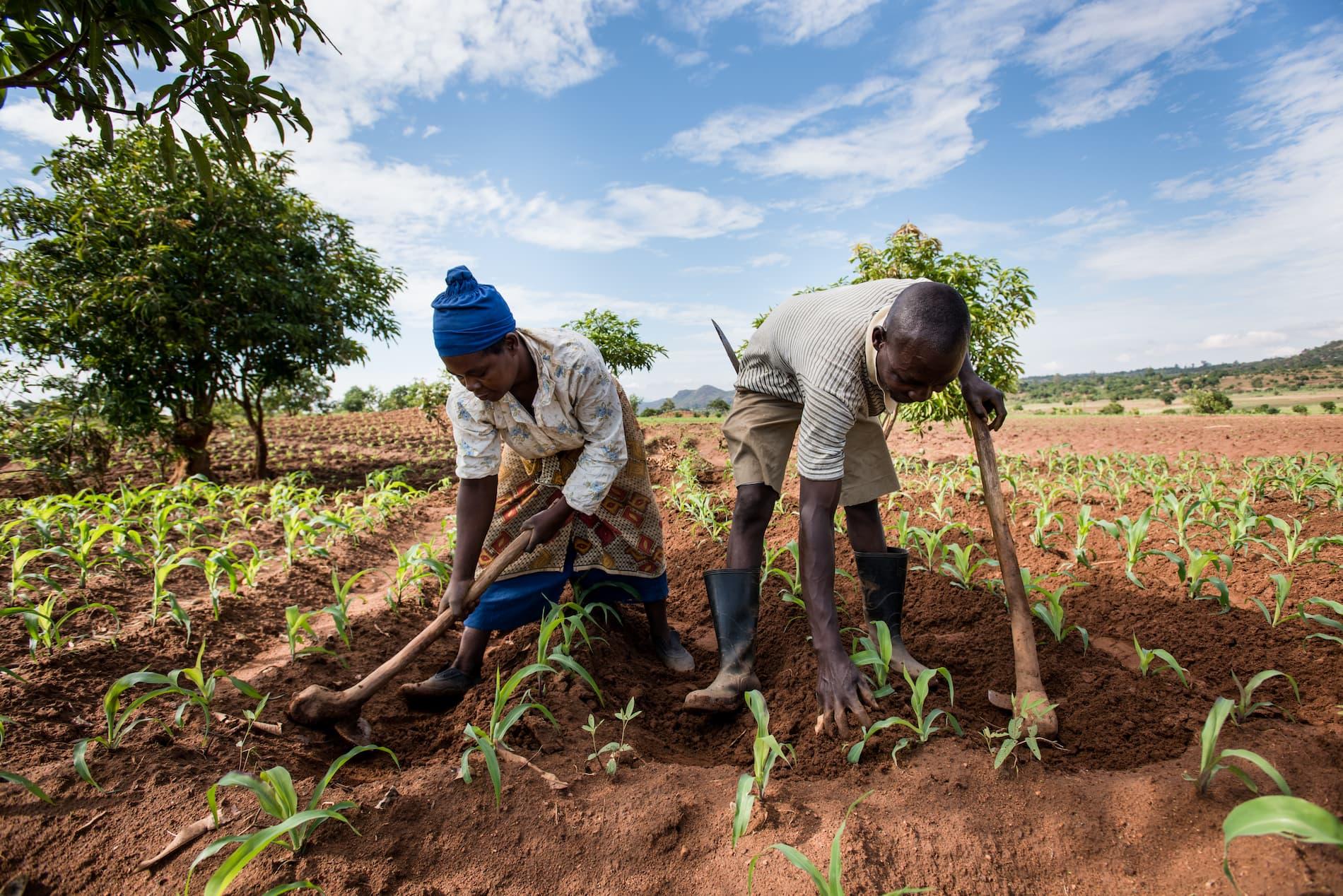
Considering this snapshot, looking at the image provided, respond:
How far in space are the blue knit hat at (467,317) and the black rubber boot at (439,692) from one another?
109 centimetres

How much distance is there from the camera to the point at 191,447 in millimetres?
8008

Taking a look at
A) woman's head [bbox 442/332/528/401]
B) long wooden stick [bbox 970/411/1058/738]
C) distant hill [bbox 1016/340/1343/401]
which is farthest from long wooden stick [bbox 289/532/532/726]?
distant hill [bbox 1016/340/1343/401]

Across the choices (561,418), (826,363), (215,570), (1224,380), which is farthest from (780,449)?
(1224,380)

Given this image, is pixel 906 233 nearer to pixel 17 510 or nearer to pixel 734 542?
pixel 734 542

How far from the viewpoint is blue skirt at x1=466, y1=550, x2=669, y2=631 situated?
7.43 ft

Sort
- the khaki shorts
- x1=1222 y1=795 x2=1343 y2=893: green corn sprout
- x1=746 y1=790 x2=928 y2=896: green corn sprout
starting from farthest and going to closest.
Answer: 1. the khaki shorts
2. x1=746 y1=790 x2=928 y2=896: green corn sprout
3. x1=1222 y1=795 x2=1343 y2=893: green corn sprout

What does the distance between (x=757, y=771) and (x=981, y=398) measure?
4.37 feet

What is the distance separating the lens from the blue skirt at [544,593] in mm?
2266

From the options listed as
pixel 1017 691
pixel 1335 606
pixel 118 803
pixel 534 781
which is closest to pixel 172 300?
pixel 118 803

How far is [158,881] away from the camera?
1.32 meters

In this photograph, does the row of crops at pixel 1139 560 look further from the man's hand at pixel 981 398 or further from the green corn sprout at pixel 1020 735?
the man's hand at pixel 981 398

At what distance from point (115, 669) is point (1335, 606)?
3.91m

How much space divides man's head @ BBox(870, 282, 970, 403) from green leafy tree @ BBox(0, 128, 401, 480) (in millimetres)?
7728

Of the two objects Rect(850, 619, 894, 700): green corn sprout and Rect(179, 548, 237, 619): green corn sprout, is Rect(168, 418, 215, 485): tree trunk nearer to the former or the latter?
Rect(179, 548, 237, 619): green corn sprout
